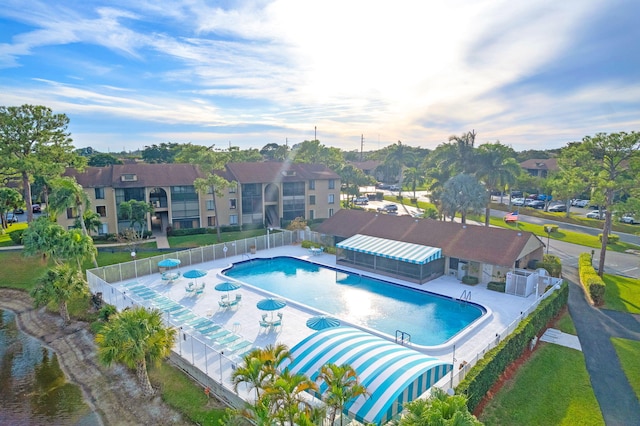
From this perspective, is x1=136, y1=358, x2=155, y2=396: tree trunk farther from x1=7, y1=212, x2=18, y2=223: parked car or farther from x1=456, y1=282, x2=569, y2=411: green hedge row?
x1=7, y1=212, x2=18, y2=223: parked car

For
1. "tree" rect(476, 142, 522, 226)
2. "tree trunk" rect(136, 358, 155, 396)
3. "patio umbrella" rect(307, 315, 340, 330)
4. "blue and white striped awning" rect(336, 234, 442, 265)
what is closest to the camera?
"tree trunk" rect(136, 358, 155, 396)

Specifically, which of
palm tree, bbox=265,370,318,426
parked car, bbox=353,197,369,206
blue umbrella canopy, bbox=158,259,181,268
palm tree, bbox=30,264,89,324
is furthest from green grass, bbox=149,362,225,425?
parked car, bbox=353,197,369,206

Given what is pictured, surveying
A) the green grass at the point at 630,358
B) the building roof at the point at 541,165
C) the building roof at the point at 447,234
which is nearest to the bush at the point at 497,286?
the building roof at the point at 447,234

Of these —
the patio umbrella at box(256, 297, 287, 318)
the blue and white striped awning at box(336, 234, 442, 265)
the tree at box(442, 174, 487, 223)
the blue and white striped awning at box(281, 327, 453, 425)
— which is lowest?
the patio umbrella at box(256, 297, 287, 318)

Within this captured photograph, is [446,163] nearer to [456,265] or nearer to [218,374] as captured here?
[456,265]

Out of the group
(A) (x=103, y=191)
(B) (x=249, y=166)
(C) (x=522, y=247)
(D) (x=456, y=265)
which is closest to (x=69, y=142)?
(A) (x=103, y=191)

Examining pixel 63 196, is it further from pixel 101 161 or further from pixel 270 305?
pixel 101 161

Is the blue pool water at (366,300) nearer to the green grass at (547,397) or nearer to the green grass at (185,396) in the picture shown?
the green grass at (547,397)
